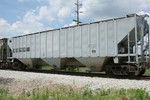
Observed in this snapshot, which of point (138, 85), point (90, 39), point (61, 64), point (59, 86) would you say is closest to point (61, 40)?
point (61, 64)

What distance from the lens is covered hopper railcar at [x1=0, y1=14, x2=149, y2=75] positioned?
605 inches

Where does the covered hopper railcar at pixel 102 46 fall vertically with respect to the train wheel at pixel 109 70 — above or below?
above

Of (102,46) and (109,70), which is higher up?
(102,46)

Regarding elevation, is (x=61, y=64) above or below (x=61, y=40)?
below

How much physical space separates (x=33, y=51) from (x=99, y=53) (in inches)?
327

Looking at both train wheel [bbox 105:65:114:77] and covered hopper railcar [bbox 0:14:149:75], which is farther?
train wheel [bbox 105:65:114:77]

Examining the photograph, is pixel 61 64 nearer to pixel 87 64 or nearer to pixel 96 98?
pixel 87 64

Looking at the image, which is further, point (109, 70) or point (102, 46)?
point (102, 46)

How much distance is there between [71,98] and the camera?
9.25m

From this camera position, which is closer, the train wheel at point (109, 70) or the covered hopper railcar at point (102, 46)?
the covered hopper railcar at point (102, 46)

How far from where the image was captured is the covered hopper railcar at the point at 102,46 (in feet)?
50.4

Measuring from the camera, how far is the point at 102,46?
55.0ft

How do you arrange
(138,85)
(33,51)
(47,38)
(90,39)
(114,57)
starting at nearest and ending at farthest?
(138,85)
(114,57)
(90,39)
(47,38)
(33,51)

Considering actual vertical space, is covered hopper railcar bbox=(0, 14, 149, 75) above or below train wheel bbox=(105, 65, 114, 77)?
above
